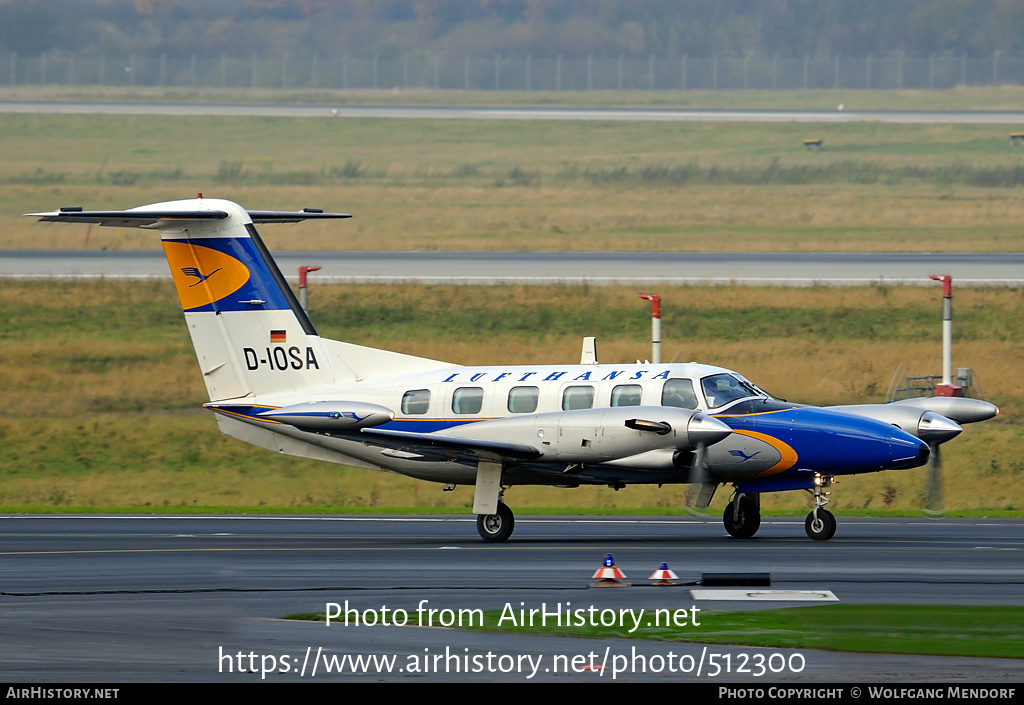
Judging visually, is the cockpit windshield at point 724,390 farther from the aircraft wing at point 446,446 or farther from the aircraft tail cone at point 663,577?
the aircraft tail cone at point 663,577

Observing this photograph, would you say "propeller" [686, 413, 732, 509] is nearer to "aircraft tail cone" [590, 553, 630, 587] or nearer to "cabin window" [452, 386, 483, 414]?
"cabin window" [452, 386, 483, 414]

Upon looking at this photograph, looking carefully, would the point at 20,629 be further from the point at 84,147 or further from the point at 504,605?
the point at 84,147

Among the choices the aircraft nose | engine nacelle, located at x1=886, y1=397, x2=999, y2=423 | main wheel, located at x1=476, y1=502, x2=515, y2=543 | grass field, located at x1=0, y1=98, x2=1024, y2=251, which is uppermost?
grass field, located at x1=0, y1=98, x2=1024, y2=251

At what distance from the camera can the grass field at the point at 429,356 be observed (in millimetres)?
32625

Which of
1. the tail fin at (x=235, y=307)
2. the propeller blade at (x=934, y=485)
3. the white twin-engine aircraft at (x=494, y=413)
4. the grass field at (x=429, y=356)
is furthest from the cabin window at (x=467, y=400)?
the grass field at (x=429, y=356)

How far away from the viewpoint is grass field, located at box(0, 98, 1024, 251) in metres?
60.1

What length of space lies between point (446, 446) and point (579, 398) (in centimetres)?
229

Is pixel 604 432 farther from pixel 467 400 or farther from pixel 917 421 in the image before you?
pixel 917 421

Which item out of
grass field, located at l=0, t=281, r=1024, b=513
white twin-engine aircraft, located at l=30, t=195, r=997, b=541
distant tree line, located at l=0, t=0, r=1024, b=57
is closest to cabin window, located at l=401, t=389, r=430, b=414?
white twin-engine aircraft, located at l=30, t=195, r=997, b=541

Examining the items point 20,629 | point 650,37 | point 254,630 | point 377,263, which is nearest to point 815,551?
point 254,630

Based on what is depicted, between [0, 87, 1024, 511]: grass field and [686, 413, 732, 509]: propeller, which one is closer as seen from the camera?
[686, 413, 732, 509]: propeller

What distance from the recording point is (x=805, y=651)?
502 inches

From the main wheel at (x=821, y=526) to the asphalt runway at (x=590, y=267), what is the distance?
2421cm

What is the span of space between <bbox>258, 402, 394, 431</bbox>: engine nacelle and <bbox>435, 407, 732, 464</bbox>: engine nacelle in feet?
4.16
